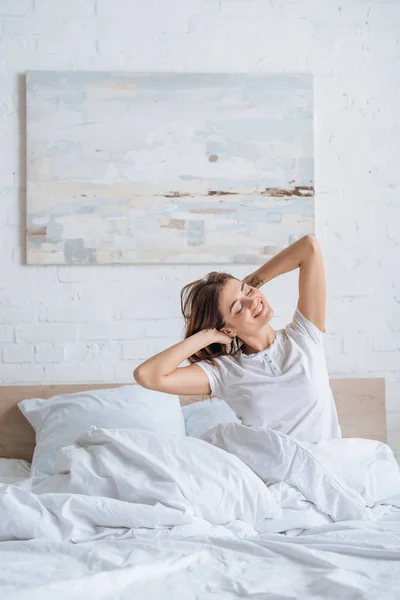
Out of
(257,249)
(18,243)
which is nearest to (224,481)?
(257,249)

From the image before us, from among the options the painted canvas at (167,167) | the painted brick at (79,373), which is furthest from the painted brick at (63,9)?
the painted brick at (79,373)

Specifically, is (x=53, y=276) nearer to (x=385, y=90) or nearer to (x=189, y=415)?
(x=189, y=415)

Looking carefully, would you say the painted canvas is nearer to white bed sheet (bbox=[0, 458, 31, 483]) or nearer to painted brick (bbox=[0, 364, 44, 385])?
painted brick (bbox=[0, 364, 44, 385])

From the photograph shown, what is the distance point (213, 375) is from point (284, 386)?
0.22 m

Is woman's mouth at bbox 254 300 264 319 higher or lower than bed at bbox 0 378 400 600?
higher

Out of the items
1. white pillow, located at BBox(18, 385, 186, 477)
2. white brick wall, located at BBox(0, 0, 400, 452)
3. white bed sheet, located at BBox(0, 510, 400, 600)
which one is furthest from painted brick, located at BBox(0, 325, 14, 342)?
white bed sheet, located at BBox(0, 510, 400, 600)

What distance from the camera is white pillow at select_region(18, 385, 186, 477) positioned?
248cm

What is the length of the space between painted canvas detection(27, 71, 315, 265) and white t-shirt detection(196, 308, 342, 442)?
0.92 m

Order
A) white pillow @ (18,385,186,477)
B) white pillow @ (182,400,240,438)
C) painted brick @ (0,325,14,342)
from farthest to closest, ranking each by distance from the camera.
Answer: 1. painted brick @ (0,325,14,342)
2. white pillow @ (182,400,240,438)
3. white pillow @ (18,385,186,477)

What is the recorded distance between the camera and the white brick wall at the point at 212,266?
2959mm

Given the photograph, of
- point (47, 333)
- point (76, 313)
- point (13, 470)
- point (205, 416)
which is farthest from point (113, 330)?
point (13, 470)

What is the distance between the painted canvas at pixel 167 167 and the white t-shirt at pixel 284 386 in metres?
0.92

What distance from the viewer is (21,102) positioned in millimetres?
2969

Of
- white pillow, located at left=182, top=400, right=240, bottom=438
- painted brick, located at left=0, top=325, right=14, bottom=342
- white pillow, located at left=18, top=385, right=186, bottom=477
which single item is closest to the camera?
white pillow, located at left=18, top=385, right=186, bottom=477
